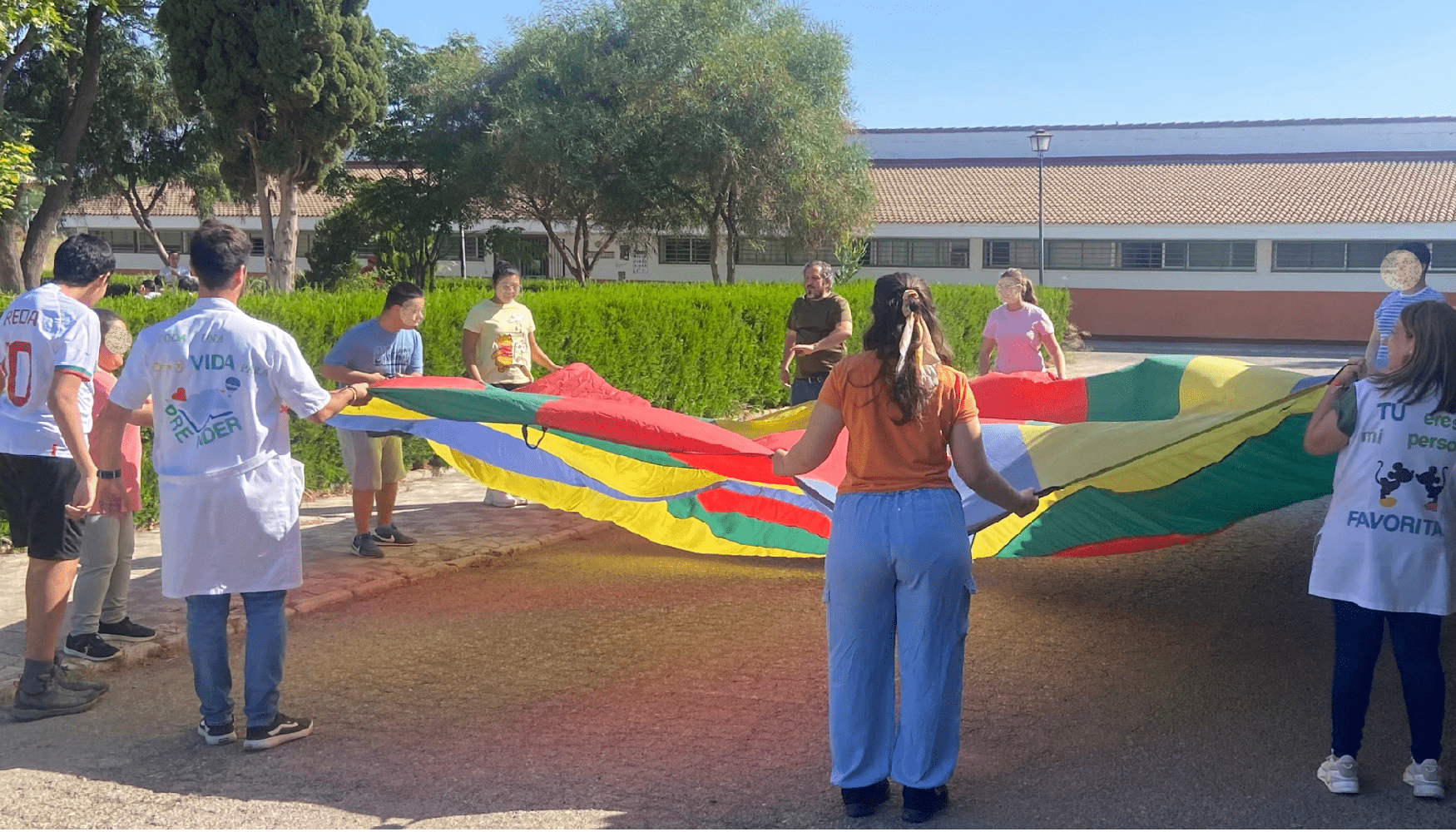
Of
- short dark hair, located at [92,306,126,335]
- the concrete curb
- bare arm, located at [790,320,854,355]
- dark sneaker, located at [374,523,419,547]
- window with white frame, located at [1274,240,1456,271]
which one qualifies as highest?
window with white frame, located at [1274,240,1456,271]

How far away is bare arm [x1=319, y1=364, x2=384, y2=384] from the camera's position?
20.3 ft

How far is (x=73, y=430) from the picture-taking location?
4531 millimetres

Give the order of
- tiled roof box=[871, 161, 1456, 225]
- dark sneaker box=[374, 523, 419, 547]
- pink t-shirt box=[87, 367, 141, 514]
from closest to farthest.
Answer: pink t-shirt box=[87, 367, 141, 514]
dark sneaker box=[374, 523, 419, 547]
tiled roof box=[871, 161, 1456, 225]

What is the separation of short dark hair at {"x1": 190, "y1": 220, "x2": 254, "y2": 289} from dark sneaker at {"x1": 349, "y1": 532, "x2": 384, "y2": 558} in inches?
124

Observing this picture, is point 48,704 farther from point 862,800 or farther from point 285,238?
point 285,238

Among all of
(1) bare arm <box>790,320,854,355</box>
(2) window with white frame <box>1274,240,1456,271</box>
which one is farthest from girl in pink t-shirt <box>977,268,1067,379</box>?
(2) window with white frame <box>1274,240,1456,271</box>

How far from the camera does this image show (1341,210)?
35625 millimetres

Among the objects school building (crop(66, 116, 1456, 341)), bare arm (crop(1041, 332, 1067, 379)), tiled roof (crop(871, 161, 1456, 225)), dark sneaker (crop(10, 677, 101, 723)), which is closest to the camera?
dark sneaker (crop(10, 677, 101, 723))

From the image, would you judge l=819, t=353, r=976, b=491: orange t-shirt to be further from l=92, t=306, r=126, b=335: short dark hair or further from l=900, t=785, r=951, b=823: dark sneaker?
l=92, t=306, r=126, b=335: short dark hair

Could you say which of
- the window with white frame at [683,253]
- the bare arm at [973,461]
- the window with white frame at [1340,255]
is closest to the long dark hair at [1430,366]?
the bare arm at [973,461]

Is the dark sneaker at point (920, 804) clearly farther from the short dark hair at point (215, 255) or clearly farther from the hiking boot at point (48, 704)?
the hiking boot at point (48, 704)

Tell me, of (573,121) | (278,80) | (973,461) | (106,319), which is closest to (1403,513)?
(973,461)

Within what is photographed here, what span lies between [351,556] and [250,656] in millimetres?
2901

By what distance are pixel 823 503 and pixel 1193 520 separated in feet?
5.09
